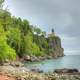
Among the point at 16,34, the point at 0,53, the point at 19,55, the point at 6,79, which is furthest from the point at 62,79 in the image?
the point at 19,55

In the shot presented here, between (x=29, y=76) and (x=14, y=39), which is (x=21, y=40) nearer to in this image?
(x=14, y=39)

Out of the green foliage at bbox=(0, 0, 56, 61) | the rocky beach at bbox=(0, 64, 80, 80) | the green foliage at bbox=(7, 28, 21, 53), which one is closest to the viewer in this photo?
the rocky beach at bbox=(0, 64, 80, 80)

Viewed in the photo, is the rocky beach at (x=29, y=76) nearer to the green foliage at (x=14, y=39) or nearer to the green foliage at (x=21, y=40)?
the green foliage at (x=21, y=40)

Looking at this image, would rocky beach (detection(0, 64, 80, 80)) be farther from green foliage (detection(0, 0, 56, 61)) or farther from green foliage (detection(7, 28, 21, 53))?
green foliage (detection(7, 28, 21, 53))

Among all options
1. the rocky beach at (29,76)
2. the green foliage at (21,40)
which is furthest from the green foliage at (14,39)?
the rocky beach at (29,76)

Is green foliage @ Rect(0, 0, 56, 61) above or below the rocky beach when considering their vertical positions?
above

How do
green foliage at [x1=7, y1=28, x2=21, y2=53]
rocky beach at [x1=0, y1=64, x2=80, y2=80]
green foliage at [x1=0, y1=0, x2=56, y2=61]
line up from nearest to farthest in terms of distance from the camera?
rocky beach at [x1=0, y1=64, x2=80, y2=80] < green foliage at [x1=0, y1=0, x2=56, y2=61] < green foliage at [x1=7, y1=28, x2=21, y2=53]

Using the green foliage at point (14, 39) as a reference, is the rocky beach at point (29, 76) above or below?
below

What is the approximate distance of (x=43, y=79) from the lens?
1401 inches

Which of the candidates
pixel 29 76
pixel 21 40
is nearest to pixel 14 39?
pixel 21 40

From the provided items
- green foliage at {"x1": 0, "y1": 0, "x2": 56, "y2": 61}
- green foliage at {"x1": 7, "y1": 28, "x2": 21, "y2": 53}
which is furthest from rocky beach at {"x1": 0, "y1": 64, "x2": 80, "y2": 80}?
green foliage at {"x1": 7, "y1": 28, "x2": 21, "y2": 53}

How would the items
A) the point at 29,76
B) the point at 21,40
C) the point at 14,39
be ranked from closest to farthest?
the point at 29,76, the point at 14,39, the point at 21,40

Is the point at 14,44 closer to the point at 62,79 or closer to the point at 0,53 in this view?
the point at 0,53

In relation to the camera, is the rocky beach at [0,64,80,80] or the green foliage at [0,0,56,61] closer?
the rocky beach at [0,64,80,80]
